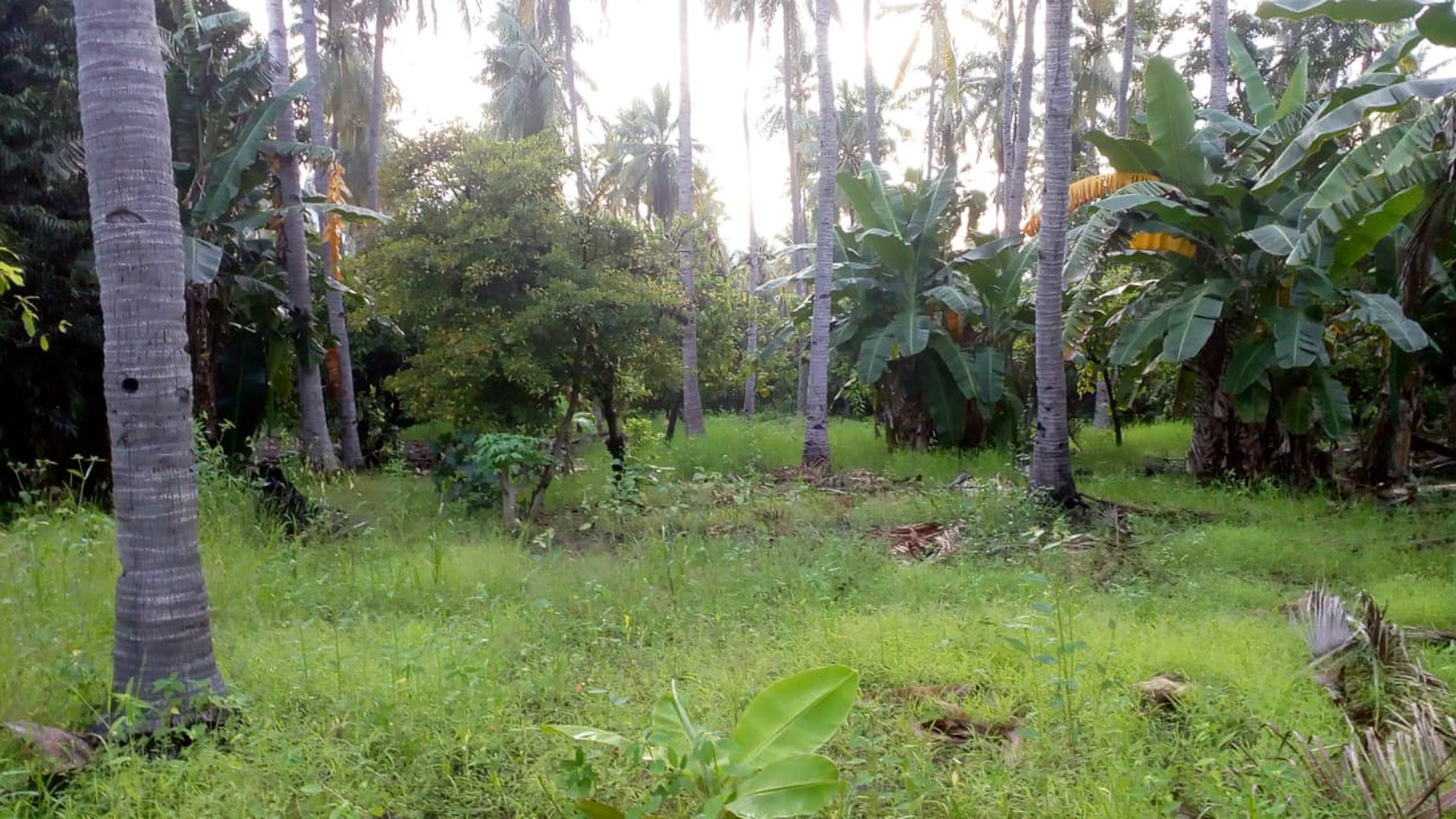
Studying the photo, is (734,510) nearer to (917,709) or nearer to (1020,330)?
(917,709)

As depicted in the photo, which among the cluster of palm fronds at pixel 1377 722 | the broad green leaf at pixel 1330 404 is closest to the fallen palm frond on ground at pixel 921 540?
the cluster of palm fronds at pixel 1377 722

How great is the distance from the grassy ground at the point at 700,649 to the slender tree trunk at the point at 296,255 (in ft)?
18.2

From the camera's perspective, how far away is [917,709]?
4043mm

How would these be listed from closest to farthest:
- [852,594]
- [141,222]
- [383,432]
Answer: [141,222] < [852,594] < [383,432]

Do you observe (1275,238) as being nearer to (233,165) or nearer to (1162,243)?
(1162,243)

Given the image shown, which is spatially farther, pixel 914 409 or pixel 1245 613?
pixel 914 409

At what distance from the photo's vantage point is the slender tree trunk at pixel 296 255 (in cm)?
1314

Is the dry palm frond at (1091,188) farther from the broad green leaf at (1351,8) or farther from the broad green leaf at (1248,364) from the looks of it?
the broad green leaf at (1351,8)

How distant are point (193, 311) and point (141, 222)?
756 cm

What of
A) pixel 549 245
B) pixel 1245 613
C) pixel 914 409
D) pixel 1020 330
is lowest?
pixel 1245 613

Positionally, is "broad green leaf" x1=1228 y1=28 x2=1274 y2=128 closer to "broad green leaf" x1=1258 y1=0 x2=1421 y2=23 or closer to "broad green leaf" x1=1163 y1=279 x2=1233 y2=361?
"broad green leaf" x1=1163 y1=279 x2=1233 y2=361

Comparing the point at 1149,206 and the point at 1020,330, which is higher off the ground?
the point at 1149,206

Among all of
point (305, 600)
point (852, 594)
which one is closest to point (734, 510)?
point (852, 594)

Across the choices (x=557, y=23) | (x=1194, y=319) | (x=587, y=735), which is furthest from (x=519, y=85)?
(x=587, y=735)
